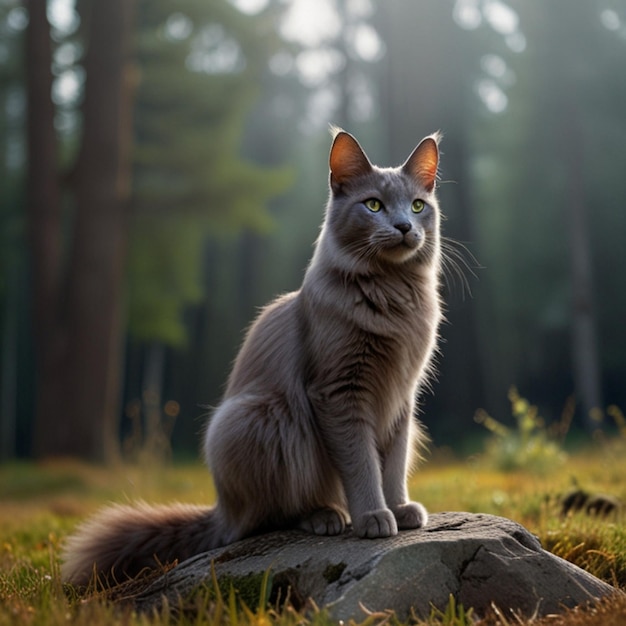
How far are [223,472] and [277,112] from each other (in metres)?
17.5

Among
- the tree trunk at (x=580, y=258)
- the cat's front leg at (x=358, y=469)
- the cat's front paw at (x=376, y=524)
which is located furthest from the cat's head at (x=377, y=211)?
the tree trunk at (x=580, y=258)

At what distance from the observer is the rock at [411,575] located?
243 centimetres

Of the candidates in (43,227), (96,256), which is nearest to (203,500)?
(96,256)

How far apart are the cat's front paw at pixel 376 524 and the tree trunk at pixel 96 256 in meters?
6.97

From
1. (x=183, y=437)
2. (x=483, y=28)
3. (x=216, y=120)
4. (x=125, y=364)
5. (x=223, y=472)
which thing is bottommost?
(x=183, y=437)

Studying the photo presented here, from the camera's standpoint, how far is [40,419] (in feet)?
31.4

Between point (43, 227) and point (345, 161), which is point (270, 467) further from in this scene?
point (43, 227)

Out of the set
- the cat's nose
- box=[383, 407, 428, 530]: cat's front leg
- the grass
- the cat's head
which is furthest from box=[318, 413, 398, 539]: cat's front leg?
the cat's nose

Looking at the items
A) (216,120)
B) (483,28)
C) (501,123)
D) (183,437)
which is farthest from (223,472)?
(183,437)

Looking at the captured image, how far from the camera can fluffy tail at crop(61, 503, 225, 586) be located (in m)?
3.13

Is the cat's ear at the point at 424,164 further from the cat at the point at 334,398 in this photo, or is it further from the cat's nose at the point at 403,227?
the cat's nose at the point at 403,227

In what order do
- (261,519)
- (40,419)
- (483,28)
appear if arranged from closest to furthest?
(261,519) < (40,419) < (483,28)

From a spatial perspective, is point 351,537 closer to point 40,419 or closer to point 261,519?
point 261,519

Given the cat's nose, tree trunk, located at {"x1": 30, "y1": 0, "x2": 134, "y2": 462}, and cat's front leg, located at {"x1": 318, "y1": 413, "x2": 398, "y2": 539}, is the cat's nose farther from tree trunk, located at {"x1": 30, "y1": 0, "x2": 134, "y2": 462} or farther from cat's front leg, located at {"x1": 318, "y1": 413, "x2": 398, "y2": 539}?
tree trunk, located at {"x1": 30, "y1": 0, "x2": 134, "y2": 462}
